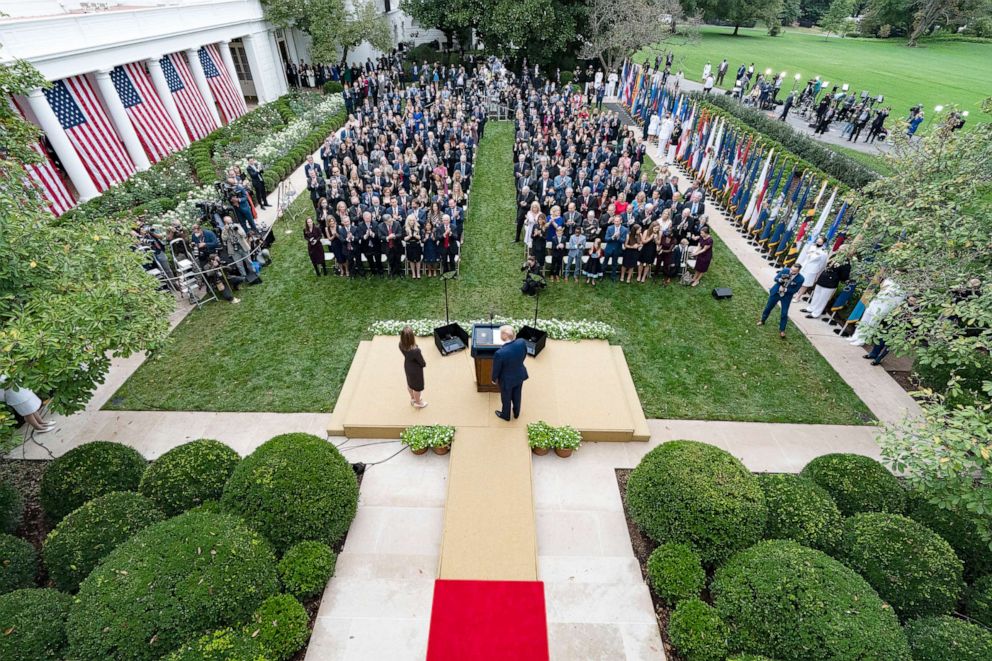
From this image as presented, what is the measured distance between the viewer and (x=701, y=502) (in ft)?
20.2

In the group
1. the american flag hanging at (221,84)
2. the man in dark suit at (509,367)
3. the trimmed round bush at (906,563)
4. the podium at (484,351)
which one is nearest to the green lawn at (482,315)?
the man in dark suit at (509,367)

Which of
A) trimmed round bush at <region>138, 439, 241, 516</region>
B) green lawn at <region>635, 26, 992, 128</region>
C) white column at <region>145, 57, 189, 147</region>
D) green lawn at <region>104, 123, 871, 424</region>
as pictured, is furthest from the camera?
green lawn at <region>635, 26, 992, 128</region>

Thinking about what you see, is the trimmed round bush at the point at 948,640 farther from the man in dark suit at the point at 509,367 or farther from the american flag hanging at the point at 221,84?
the american flag hanging at the point at 221,84

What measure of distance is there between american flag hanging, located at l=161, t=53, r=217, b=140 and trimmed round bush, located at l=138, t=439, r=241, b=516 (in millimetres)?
21987

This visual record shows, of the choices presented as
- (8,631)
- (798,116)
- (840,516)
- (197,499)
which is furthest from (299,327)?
(798,116)

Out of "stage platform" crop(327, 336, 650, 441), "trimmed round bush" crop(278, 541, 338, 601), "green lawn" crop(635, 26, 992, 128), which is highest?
"trimmed round bush" crop(278, 541, 338, 601)

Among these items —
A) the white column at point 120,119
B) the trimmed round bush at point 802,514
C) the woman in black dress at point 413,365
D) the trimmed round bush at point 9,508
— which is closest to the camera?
the trimmed round bush at point 802,514

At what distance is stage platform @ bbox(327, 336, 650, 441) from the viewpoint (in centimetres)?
858

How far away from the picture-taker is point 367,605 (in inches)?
240

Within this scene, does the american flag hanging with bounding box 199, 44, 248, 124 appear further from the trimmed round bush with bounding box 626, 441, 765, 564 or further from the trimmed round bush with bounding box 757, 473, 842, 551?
the trimmed round bush with bounding box 757, 473, 842, 551

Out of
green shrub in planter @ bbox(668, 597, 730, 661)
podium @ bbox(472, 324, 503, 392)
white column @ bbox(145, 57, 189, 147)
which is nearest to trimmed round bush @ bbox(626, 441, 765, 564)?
green shrub in planter @ bbox(668, 597, 730, 661)

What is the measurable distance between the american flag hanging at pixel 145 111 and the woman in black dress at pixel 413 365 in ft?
62.9

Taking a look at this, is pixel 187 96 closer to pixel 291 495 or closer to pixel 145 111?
pixel 145 111

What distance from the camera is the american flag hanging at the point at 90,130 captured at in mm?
16656
